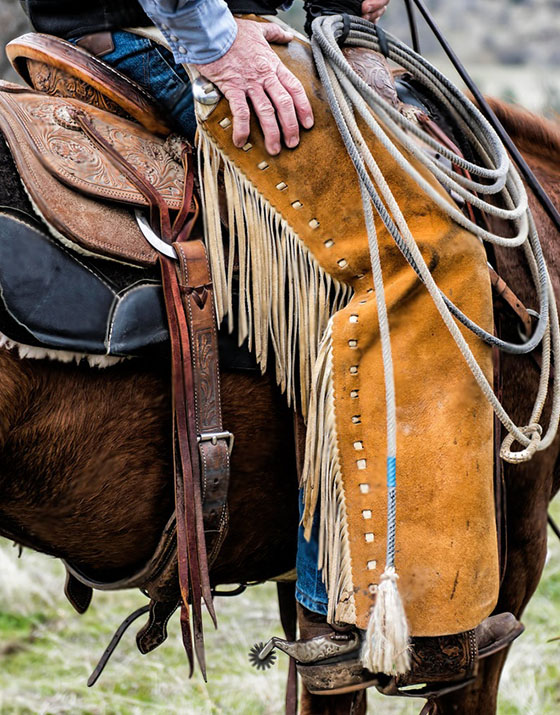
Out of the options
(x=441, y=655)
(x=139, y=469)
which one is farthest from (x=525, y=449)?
(x=139, y=469)

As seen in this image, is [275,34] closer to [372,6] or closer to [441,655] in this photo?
[372,6]

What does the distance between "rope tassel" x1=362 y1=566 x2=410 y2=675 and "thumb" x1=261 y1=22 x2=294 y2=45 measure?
44.6 inches

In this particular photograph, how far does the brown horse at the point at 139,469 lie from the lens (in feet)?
5.51

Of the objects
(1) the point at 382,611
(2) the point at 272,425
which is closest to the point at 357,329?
(2) the point at 272,425

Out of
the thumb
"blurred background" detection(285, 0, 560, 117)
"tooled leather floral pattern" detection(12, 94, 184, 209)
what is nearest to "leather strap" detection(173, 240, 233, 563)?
"tooled leather floral pattern" detection(12, 94, 184, 209)

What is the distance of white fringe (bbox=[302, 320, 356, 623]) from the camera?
177 cm

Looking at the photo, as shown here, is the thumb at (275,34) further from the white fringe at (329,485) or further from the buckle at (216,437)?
the buckle at (216,437)

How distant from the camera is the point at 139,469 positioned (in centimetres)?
181

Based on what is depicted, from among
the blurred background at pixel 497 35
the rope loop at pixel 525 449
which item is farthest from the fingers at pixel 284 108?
the blurred background at pixel 497 35

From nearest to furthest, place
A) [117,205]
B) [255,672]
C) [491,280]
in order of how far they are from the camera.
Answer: [117,205] < [491,280] < [255,672]

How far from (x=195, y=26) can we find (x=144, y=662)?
9.41 ft

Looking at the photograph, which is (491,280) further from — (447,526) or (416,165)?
(447,526)

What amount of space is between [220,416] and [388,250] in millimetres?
503

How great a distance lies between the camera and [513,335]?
6.61ft
